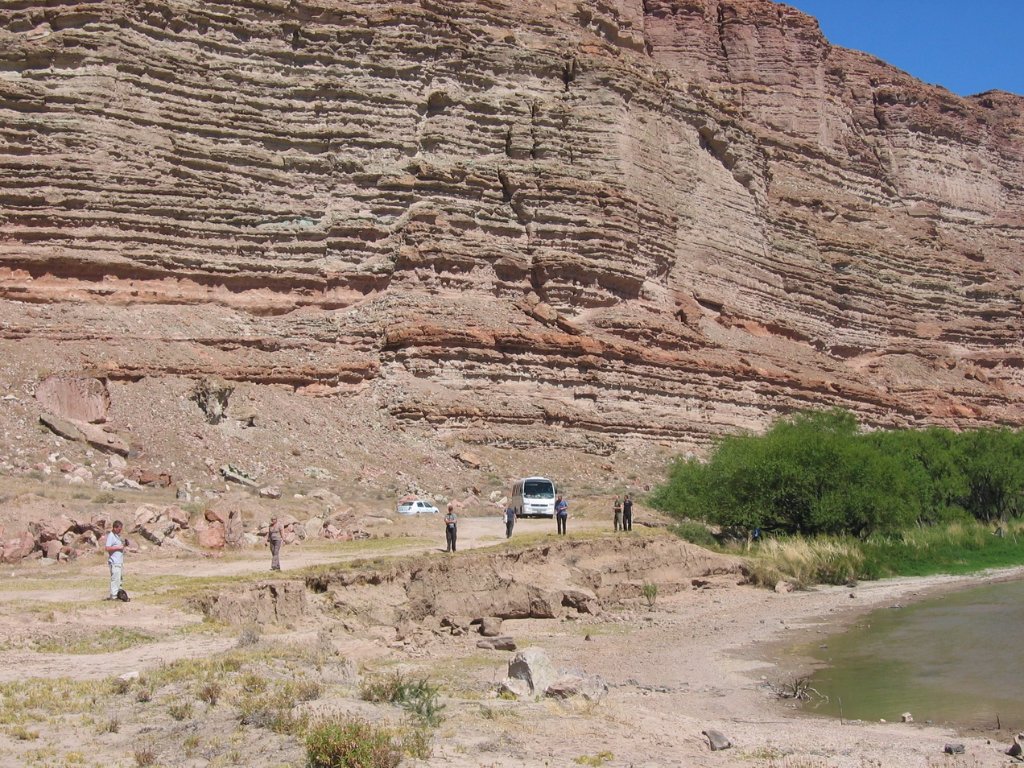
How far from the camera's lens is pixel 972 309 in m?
65.7

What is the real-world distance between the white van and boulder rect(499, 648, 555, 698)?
1710 cm

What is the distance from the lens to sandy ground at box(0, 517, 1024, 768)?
9.42 meters

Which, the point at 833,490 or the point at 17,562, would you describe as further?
the point at 833,490

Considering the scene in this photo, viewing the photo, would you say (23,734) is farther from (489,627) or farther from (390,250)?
(390,250)

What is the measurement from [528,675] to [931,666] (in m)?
7.50

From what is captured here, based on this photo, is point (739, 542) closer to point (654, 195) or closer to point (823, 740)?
point (823, 740)

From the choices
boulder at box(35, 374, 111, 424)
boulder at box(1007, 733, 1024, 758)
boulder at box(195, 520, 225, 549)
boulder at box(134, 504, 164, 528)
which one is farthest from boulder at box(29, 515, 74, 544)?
boulder at box(1007, 733, 1024, 758)

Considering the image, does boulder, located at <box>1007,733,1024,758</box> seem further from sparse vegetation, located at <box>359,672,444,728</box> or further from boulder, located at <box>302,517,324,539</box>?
boulder, located at <box>302,517,324,539</box>

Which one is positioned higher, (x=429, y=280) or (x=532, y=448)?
(x=429, y=280)

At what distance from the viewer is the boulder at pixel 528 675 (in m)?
11.1

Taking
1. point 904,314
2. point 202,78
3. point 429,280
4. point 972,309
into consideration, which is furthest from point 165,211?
point 972,309

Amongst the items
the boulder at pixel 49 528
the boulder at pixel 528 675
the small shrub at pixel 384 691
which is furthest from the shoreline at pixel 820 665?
the boulder at pixel 49 528

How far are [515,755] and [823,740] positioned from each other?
3.70 m

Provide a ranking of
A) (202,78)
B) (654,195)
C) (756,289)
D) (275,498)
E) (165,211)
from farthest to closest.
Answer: (756,289) → (654,195) → (202,78) → (165,211) → (275,498)
